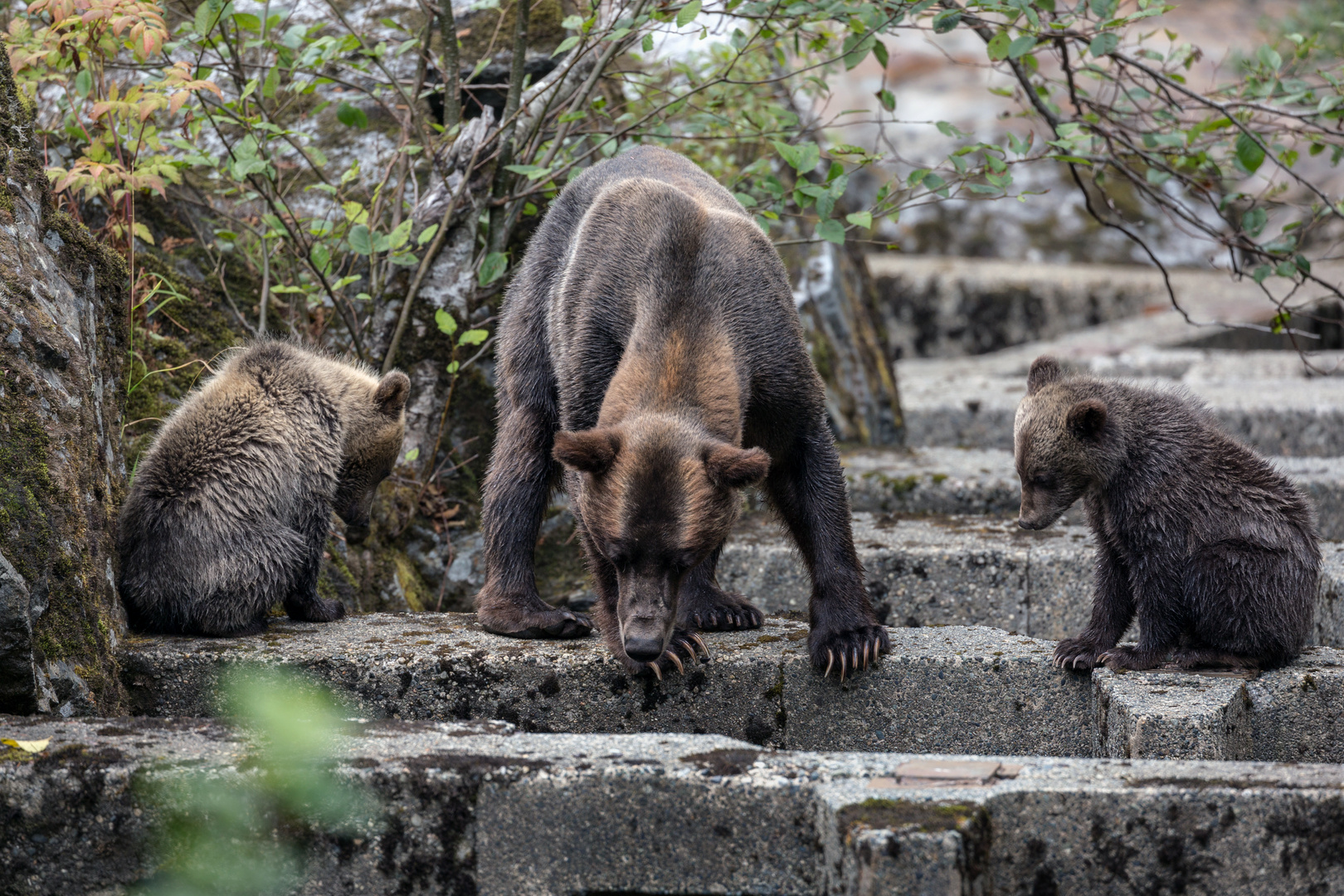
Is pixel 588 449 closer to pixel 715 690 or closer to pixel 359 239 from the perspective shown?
pixel 715 690

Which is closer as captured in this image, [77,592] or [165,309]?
[77,592]

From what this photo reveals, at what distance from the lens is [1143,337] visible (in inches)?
508

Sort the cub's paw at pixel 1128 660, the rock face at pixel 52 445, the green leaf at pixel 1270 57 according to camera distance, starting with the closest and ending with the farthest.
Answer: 1. the rock face at pixel 52 445
2. the cub's paw at pixel 1128 660
3. the green leaf at pixel 1270 57

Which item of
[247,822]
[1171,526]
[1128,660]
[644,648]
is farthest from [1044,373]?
[247,822]

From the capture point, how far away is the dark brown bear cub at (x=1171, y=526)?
3.91 m

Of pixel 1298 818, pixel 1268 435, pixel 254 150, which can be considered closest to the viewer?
pixel 1298 818

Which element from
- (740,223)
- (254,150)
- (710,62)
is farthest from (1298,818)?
(710,62)

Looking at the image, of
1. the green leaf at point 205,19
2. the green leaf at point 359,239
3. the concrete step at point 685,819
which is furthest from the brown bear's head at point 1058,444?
the green leaf at point 205,19

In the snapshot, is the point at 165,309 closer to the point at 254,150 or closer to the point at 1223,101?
the point at 254,150

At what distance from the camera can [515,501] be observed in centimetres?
484

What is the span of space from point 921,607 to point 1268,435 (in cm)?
414

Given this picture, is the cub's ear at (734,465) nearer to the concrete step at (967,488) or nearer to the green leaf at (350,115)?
the green leaf at (350,115)

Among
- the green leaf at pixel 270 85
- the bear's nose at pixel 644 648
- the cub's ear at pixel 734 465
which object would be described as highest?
the green leaf at pixel 270 85

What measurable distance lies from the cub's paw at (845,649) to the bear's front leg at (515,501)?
1129mm
